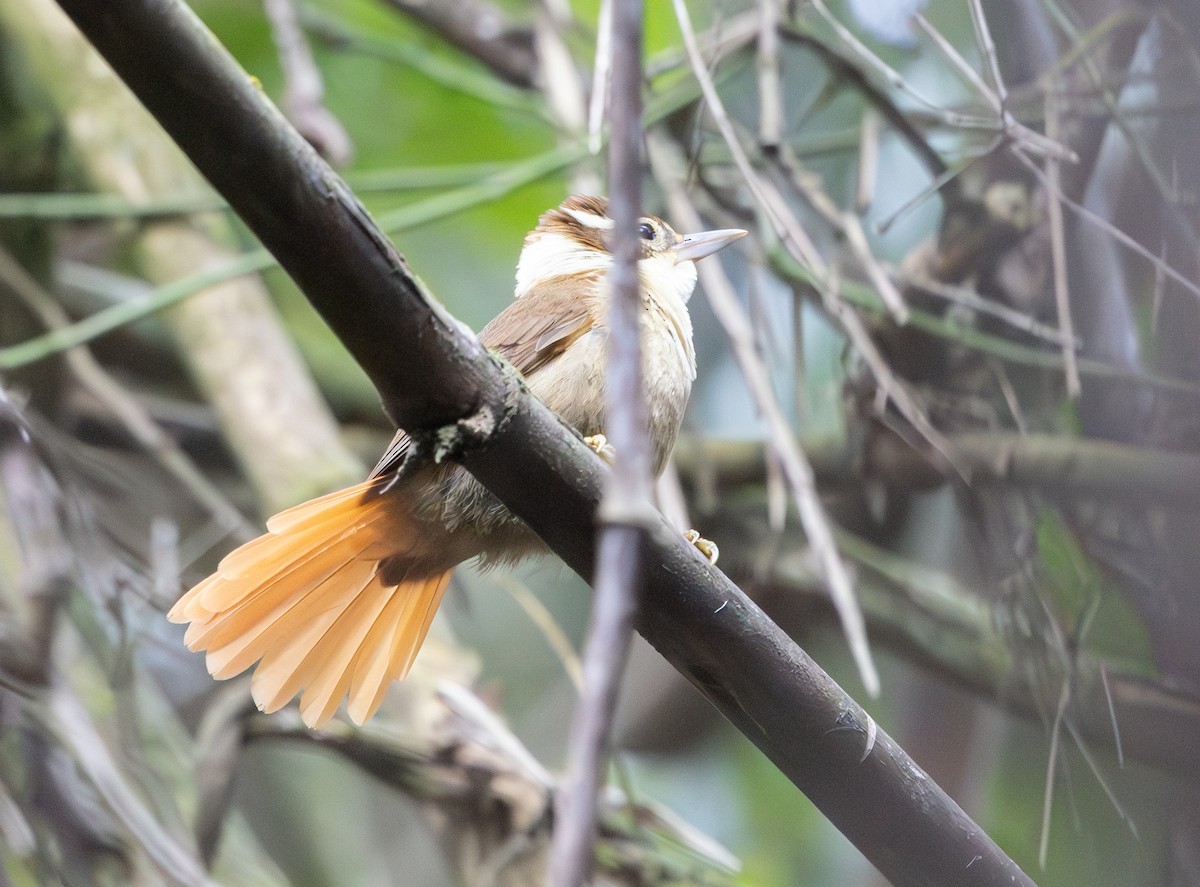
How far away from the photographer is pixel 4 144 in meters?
3.87

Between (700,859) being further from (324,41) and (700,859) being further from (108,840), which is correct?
(324,41)

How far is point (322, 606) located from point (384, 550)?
17 centimetres

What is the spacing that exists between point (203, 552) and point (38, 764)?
2.60 feet

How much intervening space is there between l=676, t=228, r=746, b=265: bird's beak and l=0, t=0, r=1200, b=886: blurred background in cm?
11

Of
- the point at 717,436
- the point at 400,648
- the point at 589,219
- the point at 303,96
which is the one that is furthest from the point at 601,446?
the point at 717,436

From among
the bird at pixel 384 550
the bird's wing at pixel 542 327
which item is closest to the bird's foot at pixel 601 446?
the bird at pixel 384 550

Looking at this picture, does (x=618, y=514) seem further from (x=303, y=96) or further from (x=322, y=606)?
(x=303, y=96)

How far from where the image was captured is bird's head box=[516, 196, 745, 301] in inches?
110

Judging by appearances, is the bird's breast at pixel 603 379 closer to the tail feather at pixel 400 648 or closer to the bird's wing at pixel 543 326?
the bird's wing at pixel 543 326

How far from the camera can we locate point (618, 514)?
0.74 m

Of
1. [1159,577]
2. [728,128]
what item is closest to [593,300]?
[728,128]

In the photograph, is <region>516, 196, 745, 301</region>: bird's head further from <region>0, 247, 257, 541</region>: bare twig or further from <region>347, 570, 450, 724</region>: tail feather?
<region>0, 247, 257, 541</region>: bare twig

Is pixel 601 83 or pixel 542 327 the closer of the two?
pixel 542 327

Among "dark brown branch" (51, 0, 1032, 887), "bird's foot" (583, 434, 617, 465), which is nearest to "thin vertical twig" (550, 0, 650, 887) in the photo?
"dark brown branch" (51, 0, 1032, 887)
